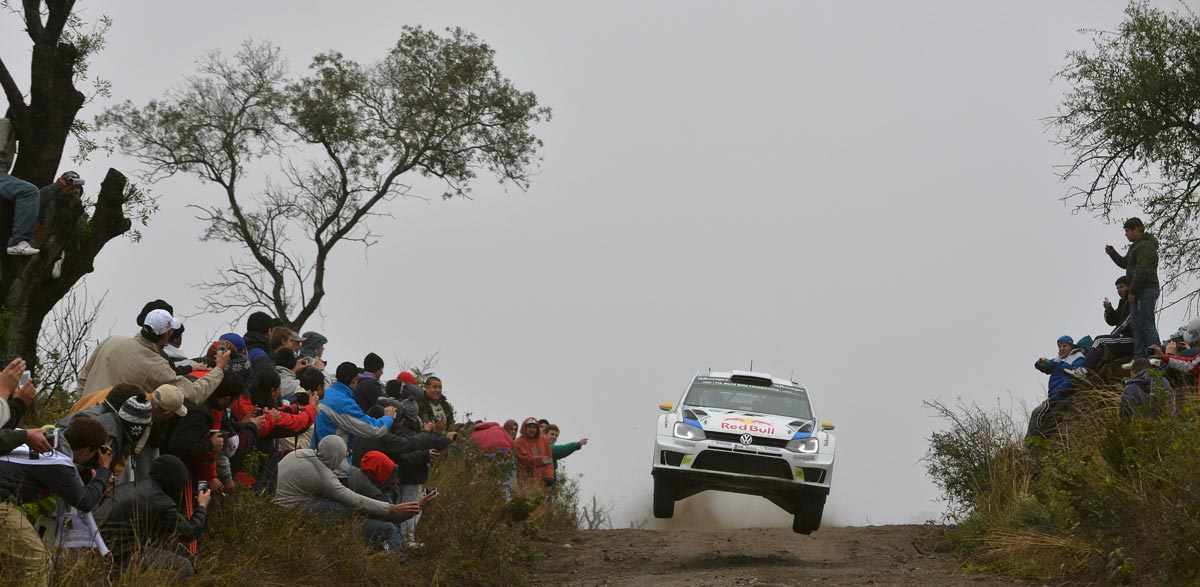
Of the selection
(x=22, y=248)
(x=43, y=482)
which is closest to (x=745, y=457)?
(x=22, y=248)

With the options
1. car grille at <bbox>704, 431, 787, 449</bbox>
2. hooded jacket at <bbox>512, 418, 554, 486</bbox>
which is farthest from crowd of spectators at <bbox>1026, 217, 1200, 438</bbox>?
hooded jacket at <bbox>512, 418, 554, 486</bbox>

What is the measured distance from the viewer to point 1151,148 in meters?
17.4

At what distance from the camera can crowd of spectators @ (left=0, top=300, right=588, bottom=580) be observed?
735cm

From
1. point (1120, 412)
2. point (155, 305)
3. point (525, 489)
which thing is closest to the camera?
point (155, 305)

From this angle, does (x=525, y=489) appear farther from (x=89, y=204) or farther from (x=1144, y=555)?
(x=1144, y=555)

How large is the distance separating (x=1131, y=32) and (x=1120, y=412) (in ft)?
19.0

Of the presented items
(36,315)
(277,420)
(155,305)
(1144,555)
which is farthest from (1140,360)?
(36,315)

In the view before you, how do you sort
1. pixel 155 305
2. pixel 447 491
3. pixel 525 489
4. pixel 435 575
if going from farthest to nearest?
pixel 525 489, pixel 447 491, pixel 435 575, pixel 155 305

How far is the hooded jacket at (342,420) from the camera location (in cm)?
1205

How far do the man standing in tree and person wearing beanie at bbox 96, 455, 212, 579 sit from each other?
39.2 ft

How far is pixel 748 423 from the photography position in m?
15.2

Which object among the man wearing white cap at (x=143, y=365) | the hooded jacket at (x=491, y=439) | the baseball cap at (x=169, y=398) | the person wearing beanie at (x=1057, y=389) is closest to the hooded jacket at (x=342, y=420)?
the man wearing white cap at (x=143, y=365)

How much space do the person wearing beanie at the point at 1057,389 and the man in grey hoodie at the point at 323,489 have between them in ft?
28.2

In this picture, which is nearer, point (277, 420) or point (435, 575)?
point (277, 420)
